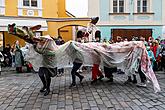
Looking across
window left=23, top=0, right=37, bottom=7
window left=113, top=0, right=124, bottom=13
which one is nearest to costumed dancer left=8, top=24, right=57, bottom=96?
window left=23, top=0, right=37, bottom=7

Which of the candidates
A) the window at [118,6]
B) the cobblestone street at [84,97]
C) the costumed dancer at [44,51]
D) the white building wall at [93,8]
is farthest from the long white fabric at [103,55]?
the window at [118,6]

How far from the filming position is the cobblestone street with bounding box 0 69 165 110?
6.80 m

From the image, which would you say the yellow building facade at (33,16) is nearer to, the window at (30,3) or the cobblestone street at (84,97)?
the window at (30,3)

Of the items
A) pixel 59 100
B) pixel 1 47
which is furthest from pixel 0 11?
pixel 59 100

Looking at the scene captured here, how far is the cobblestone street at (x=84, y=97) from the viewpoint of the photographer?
6797 millimetres

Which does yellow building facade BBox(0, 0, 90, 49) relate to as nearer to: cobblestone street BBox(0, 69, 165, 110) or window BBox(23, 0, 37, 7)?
window BBox(23, 0, 37, 7)

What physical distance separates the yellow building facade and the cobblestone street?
984 cm

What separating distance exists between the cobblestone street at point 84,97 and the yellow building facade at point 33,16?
984 centimetres

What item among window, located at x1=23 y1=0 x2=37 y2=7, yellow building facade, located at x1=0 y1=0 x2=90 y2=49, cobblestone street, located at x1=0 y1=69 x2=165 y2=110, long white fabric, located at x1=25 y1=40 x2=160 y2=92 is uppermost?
window, located at x1=23 y1=0 x2=37 y2=7

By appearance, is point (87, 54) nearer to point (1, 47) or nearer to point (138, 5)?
point (1, 47)

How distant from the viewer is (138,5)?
22.2m

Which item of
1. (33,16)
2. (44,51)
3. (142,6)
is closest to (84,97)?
(44,51)

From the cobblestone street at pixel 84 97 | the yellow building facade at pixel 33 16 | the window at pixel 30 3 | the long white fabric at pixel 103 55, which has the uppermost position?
the window at pixel 30 3

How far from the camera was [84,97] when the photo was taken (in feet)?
25.4
